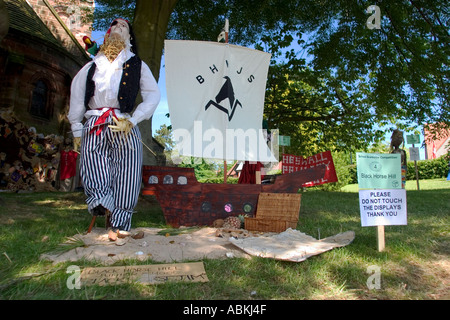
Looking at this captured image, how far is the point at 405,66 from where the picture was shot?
9.06 metres

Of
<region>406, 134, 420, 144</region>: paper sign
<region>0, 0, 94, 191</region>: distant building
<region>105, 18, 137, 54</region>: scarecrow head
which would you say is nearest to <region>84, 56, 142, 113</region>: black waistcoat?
<region>105, 18, 137, 54</region>: scarecrow head

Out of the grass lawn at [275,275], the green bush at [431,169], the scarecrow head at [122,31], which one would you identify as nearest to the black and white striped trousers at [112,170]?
the grass lawn at [275,275]

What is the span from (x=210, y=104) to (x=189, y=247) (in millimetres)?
2491

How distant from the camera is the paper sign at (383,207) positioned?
2.79 meters

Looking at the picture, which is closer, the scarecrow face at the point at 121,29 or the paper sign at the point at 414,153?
the scarecrow face at the point at 121,29

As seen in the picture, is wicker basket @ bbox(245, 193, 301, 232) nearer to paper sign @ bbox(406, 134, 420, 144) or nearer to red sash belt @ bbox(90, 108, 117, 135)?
red sash belt @ bbox(90, 108, 117, 135)

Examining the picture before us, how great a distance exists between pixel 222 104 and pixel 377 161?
96.8 inches

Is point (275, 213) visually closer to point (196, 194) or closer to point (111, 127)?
point (196, 194)

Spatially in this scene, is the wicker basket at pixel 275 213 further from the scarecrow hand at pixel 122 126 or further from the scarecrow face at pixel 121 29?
the scarecrow face at pixel 121 29

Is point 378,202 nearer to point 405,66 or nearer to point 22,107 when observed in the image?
point 405,66

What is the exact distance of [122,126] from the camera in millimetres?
3061

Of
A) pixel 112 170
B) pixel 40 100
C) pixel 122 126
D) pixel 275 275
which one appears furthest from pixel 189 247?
pixel 40 100

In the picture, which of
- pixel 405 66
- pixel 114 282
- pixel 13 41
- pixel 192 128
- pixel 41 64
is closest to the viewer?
pixel 114 282

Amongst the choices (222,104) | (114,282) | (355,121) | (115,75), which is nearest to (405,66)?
(355,121)
